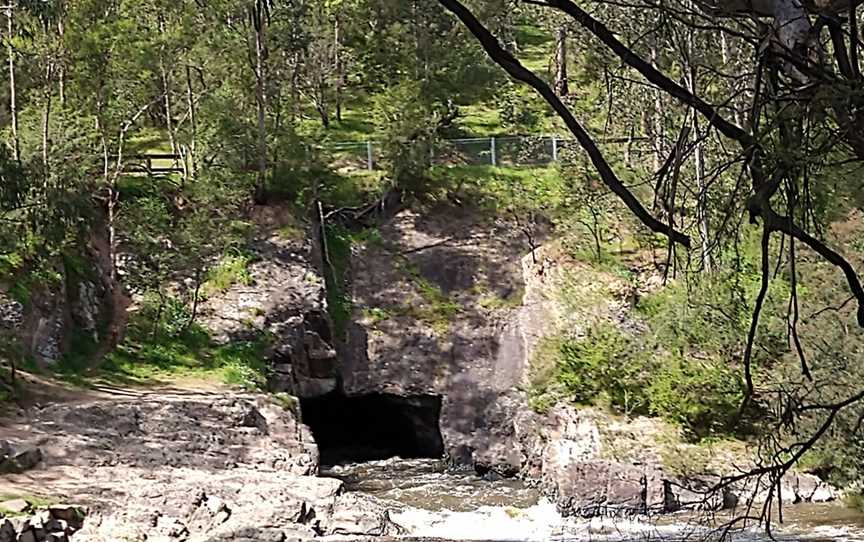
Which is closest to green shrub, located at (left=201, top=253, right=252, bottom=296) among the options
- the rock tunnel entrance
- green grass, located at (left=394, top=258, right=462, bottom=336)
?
the rock tunnel entrance

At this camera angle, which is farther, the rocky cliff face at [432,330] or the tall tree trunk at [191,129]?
the tall tree trunk at [191,129]

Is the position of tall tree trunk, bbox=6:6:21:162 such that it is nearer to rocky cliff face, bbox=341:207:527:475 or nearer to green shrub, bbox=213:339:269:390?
green shrub, bbox=213:339:269:390

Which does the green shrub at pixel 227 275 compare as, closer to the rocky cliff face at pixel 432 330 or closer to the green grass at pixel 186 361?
the rocky cliff face at pixel 432 330

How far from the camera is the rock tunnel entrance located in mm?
22031

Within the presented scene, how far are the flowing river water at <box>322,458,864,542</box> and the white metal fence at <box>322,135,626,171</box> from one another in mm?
10382

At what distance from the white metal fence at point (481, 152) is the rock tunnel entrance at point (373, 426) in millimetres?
6229

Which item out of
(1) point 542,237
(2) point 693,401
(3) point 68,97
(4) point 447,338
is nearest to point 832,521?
(2) point 693,401

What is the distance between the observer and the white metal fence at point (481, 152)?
2712cm

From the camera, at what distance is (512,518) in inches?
589

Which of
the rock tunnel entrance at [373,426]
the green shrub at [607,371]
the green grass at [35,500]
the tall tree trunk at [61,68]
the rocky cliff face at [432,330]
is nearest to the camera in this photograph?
the green grass at [35,500]

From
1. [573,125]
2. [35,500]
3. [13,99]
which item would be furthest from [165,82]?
[573,125]

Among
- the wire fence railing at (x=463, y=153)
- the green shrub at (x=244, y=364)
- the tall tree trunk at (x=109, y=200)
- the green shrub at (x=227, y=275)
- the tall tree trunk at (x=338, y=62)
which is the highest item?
the tall tree trunk at (x=338, y=62)

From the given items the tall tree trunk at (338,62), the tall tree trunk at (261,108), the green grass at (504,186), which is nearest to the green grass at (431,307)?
the green grass at (504,186)

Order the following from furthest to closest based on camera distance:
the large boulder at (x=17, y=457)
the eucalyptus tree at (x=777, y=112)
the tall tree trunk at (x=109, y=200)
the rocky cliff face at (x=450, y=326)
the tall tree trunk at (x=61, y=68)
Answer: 1. the tall tree trunk at (x=61, y=68)
2. the tall tree trunk at (x=109, y=200)
3. the rocky cliff face at (x=450, y=326)
4. the large boulder at (x=17, y=457)
5. the eucalyptus tree at (x=777, y=112)
